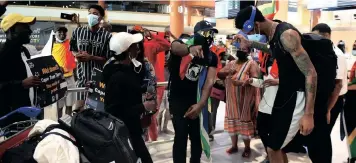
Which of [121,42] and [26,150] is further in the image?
[121,42]

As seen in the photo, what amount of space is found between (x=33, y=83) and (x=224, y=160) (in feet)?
7.58

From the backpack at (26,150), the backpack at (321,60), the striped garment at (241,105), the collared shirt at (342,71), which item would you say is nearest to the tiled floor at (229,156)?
the striped garment at (241,105)

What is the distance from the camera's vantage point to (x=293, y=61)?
2320 millimetres

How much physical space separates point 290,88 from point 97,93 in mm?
1501

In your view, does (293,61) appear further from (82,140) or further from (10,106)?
(10,106)

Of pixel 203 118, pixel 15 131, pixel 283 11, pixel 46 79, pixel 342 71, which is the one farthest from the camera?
pixel 283 11

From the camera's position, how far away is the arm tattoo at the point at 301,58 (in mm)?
2221

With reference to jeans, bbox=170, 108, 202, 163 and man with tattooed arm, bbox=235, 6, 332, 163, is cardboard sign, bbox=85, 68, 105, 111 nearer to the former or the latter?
jeans, bbox=170, 108, 202, 163

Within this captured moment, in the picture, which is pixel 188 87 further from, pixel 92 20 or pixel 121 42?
pixel 92 20

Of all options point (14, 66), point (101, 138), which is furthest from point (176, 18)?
point (101, 138)

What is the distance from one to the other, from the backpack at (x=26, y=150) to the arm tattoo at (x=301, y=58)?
1.41 m

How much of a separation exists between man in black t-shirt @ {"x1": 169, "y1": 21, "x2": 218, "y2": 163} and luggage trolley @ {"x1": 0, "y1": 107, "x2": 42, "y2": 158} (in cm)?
120

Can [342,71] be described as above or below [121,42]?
below

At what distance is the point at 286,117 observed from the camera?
7.82 ft
